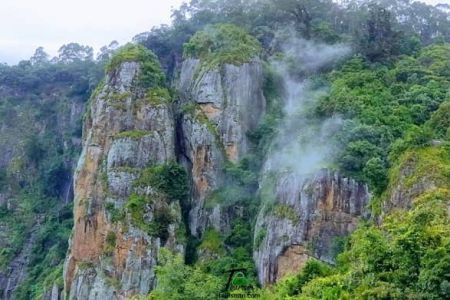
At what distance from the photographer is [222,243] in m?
33.0

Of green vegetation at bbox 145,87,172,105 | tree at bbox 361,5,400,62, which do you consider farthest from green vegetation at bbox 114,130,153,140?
tree at bbox 361,5,400,62

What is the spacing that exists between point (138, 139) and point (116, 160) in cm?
162

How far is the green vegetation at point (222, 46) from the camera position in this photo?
3731 centimetres

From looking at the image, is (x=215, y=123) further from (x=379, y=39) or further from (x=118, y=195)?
(x=379, y=39)

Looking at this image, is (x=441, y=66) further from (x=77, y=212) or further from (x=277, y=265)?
(x=77, y=212)

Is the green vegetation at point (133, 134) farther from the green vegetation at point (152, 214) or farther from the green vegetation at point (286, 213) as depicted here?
the green vegetation at point (286, 213)

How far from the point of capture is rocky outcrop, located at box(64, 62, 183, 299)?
3256 centimetres

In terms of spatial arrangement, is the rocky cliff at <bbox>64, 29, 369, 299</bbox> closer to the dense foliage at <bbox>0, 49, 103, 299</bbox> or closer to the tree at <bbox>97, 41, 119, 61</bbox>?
the dense foliage at <bbox>0, 49, 103, 299</bbox>

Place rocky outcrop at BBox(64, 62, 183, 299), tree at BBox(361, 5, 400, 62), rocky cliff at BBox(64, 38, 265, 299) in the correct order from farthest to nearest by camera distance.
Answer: tree at BBox(361, 5, 400, 62) → rocky cliff at BBox(64, 38, 265, 299) → rocky outcrop at BBox(64, 62, 183, 299)

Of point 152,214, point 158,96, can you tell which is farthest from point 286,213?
point 158,96

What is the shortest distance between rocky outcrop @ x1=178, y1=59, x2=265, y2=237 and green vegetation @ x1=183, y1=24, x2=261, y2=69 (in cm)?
45

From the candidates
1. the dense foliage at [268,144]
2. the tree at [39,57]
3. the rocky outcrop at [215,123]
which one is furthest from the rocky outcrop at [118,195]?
the tree at [39,57]

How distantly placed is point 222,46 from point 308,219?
14.6 m

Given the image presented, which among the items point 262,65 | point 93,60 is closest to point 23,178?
point 93,60
